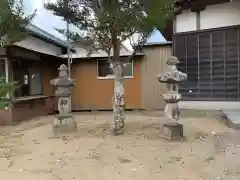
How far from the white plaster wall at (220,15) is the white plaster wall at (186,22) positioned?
0.96 ft

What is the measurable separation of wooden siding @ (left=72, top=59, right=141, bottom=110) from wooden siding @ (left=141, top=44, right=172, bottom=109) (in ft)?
2.31

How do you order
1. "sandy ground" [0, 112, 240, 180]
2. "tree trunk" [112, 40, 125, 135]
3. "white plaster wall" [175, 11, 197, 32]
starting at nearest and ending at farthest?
"sandy ground" [0, 112, 240, 180] < "tree trunk" [112, 40, 125, 135] < "white plaster wall" [175, 11, 197, 32]

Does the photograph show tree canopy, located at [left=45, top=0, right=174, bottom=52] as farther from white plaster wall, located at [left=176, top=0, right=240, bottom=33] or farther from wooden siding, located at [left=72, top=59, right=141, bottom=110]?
wooden siding, located at [left=72, top=59, right=141, bottom=110]

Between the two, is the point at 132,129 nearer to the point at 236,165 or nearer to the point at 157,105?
the point at 236,165

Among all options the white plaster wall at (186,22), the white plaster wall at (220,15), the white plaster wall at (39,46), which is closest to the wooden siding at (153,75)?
the white plaster wall at (186,22)

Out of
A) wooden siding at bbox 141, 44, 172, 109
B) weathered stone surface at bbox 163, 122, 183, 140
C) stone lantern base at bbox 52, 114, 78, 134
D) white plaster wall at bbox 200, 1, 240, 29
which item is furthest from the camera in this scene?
wooden siding at bbox 141, 44, 172, 109

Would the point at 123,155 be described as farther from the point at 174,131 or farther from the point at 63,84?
the point at 63,84

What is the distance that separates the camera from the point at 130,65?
1664cm

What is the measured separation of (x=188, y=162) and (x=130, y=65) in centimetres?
1092

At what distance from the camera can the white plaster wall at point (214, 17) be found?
11602 mm

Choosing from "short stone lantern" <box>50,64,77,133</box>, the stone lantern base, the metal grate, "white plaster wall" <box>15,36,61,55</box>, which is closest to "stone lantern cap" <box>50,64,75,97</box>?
"short stone lantern" <box>50,64,77,133</box>

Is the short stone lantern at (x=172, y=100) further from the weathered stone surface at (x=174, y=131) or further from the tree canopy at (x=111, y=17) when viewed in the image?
the tree canopy at (x=111, y=17)

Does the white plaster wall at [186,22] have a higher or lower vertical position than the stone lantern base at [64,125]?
higher

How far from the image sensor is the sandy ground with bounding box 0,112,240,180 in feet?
18.1
